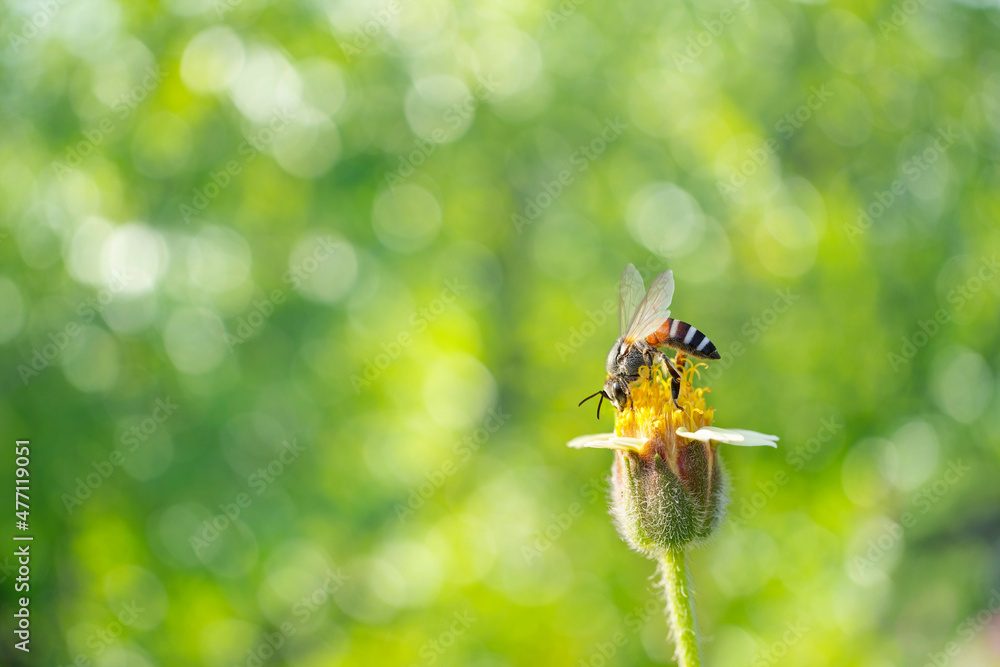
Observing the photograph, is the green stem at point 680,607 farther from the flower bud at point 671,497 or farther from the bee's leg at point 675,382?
the bee's leg at point 675,382

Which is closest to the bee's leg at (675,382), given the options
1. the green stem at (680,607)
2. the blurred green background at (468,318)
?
the green stem at (680,607)

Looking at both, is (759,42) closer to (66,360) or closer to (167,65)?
(167,65)

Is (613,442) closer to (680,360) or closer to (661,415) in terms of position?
(661,415)

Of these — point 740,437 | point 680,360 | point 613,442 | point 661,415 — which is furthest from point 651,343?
point 740,437

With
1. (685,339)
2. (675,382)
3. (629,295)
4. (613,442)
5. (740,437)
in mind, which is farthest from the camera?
(629,295)

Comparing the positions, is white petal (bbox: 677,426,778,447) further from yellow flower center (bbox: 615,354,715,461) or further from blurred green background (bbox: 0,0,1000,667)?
blurred green background (bbox: 0,0,1000,667)

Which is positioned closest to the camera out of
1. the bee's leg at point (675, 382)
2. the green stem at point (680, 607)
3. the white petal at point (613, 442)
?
the green stem at point (680, 607)
